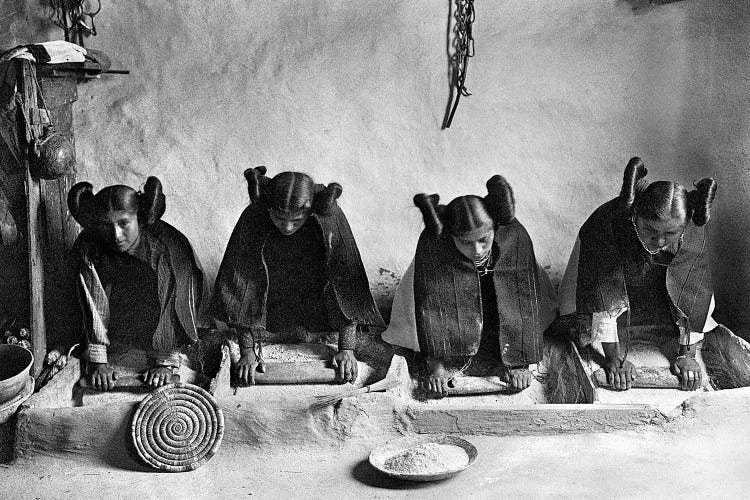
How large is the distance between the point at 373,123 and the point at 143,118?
1434mm

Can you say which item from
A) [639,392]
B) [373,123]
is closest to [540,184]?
[373,123]

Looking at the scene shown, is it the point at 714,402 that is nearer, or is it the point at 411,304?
the point at 714,402

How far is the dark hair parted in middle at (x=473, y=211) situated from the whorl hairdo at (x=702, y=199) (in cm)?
98

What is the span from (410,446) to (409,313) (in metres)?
0.85

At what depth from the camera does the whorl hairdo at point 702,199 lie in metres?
5.21

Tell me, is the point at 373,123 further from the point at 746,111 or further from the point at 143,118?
the point at 746,111

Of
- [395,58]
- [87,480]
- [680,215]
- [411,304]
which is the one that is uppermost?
[395,58]

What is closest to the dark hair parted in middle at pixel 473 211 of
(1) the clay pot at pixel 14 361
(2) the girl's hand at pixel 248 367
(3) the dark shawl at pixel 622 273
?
(3) the dark shawl at pixel 622 273

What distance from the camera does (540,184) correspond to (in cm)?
638

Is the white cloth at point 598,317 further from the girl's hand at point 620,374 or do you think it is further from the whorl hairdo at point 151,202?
the whorl hairdo at point 151,202

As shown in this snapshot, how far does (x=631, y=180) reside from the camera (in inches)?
210

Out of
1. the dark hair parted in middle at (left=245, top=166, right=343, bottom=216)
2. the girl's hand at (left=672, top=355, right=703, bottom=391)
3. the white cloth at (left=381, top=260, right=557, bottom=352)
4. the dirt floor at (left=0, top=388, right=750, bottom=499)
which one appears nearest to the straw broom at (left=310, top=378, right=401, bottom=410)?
the dirt floor at (left=0, top=388, right=750, bottom=499)

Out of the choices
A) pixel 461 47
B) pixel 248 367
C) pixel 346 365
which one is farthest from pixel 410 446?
pixel 461 47

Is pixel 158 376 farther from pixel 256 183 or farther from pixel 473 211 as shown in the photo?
pixel 473 211
